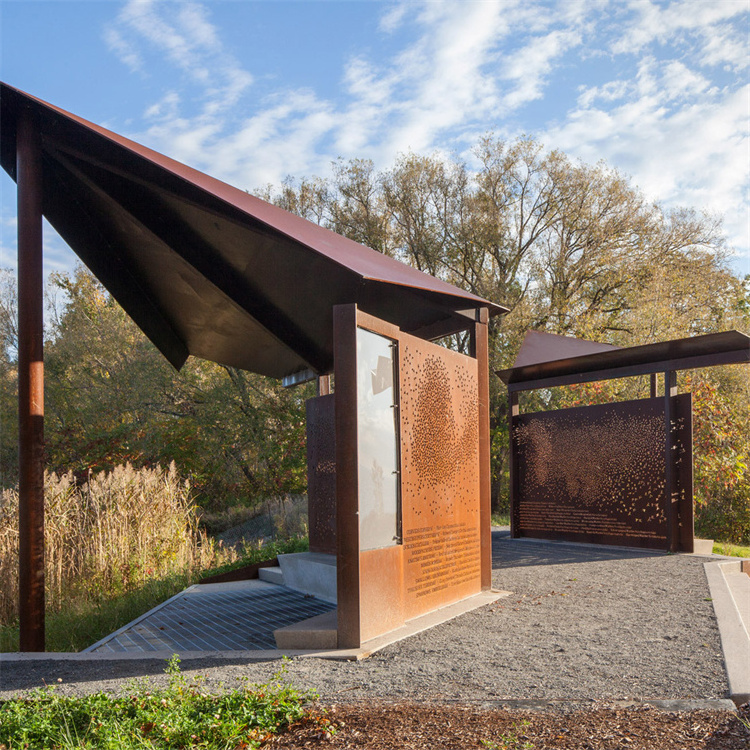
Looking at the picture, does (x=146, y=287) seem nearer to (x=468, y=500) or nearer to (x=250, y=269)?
(x=250, y=269)

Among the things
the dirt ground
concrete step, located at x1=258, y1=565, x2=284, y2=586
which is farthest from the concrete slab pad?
concrete step, located at x1=258, y1=565, x2=284, y2=586

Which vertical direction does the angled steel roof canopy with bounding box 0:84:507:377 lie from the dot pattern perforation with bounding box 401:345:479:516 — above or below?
above

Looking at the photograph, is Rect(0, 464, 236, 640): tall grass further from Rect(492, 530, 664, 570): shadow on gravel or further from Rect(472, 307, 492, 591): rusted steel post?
Rect(492, 530, 664, 570): shadow on gravel

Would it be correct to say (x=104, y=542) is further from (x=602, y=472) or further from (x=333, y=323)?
(x=602, y=472)

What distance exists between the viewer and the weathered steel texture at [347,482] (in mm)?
4363

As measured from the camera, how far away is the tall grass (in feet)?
21.1

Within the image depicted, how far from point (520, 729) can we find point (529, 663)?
3.88ft

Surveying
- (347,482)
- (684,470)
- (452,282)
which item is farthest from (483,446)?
(452,282)

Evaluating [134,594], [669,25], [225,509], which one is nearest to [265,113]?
[669,25]

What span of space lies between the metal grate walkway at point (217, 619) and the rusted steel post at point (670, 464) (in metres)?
4.73

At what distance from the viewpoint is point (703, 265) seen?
1780 centimetres

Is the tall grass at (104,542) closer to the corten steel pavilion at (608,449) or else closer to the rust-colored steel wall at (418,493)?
the rust-colored steel wall at (418,493)

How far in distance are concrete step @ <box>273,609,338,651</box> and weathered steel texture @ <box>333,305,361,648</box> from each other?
7cm

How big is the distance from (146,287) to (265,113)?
2.47m
